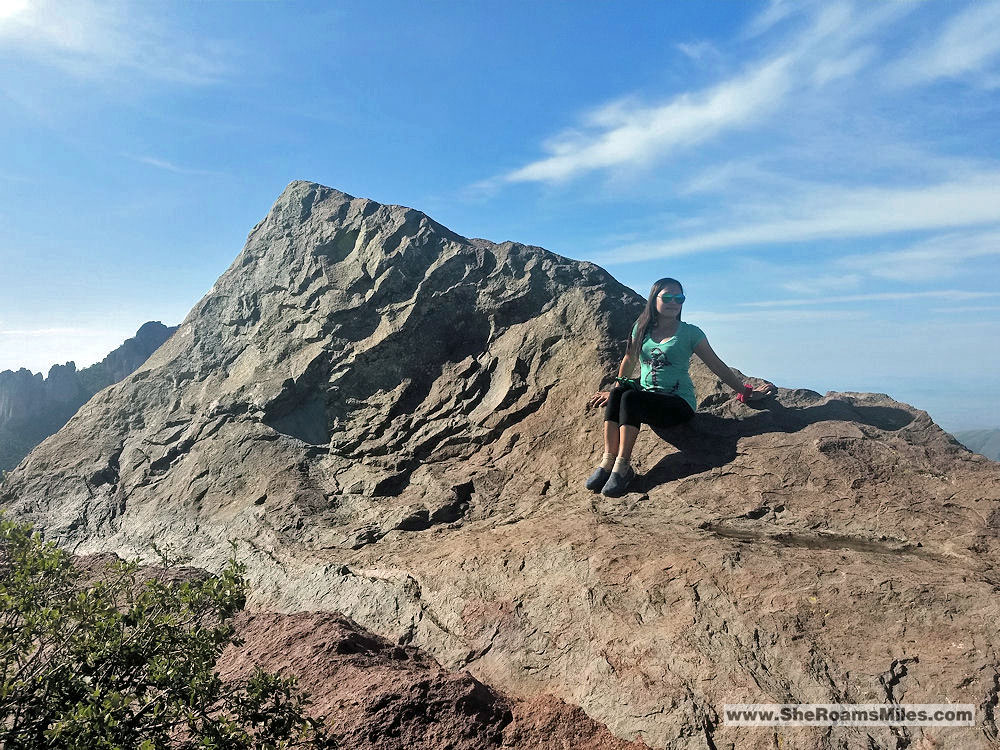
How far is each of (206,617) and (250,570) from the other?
0.91m

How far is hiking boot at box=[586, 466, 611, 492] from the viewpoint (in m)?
7.30

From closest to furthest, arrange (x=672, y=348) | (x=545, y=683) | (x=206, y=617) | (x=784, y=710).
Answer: (x=784, y=710)
(x=545, y=683)
(x=206, y=617)
(x=672, y=348)

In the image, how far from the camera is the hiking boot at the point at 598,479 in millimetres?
7297

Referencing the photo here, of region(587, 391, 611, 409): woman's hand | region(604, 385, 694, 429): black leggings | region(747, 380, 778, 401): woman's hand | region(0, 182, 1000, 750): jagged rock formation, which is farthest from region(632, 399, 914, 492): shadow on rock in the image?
region(587, 391, 611, 409): woman's hand

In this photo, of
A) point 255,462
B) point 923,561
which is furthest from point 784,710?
point 255,462

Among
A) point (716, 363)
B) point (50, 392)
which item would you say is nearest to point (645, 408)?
point (716, 363)

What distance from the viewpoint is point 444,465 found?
8.76 meters

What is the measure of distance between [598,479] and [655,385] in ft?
4.36

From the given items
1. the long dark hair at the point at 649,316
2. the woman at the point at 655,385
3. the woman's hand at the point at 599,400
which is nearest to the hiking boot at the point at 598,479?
the woman at the point at 655,385

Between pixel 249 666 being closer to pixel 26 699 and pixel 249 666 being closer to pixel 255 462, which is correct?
pixel 26 699

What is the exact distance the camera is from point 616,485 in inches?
280

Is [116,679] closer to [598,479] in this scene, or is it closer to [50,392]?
[598,479]

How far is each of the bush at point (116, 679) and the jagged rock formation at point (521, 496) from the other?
1970 millimetres

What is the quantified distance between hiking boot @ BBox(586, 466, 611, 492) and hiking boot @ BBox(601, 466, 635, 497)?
114mm
